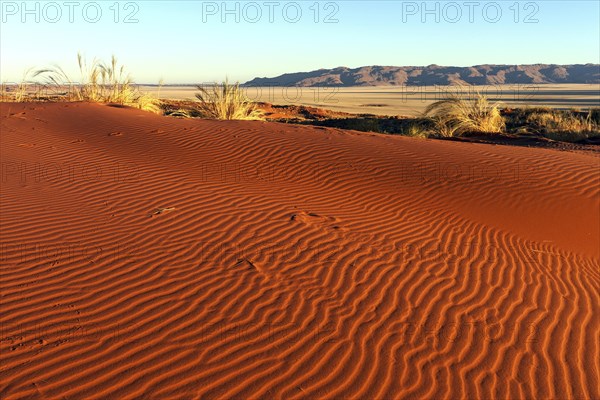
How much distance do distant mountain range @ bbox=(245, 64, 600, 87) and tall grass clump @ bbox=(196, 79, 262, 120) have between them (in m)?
120

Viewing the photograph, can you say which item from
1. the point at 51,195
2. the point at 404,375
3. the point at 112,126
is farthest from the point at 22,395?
the point at 112,126

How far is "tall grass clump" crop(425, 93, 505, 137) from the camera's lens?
17.9 metres

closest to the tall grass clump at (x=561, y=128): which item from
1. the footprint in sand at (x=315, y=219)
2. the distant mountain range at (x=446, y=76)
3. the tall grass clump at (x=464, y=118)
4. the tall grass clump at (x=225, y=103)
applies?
the tall grass clump at (x=464, y=118)

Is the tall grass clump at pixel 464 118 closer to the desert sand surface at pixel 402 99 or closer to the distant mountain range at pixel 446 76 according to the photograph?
the desert sand surface at pixel 402 99

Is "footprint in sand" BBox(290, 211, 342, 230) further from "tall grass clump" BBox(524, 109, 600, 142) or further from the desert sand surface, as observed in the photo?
the desert sand surface

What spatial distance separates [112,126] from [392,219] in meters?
7.94

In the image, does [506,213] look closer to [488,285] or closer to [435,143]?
[488,285]

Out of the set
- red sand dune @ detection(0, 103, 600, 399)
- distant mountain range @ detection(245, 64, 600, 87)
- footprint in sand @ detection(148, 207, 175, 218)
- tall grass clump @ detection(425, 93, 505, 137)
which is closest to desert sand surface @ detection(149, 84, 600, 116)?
tall grass clump @ detection(425, 93, 505, 137)

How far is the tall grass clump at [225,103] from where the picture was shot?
57.7ft

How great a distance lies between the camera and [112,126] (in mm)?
12461

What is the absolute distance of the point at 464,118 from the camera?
18234mm

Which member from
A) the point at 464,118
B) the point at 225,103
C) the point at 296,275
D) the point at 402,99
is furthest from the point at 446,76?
the point at 296,275

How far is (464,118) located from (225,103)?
8.41 m

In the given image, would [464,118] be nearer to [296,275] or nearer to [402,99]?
[296,275]
